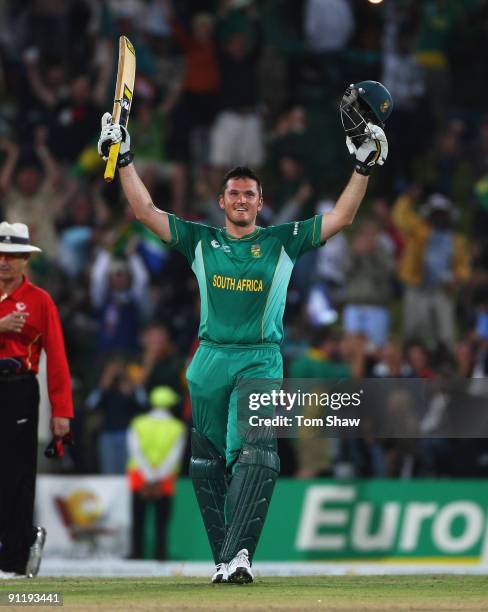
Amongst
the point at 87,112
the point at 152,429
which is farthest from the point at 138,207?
the point at 87,112

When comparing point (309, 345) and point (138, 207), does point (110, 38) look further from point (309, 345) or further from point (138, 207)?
point (138, 207)

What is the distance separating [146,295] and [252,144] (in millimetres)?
3040

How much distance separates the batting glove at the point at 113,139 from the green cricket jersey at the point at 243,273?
419 mm

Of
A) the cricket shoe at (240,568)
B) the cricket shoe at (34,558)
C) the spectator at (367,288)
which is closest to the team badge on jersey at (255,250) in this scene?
the cricket shoe at (240,568)

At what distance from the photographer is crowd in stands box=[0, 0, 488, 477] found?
55.8 feet

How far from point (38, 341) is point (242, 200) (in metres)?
1.74

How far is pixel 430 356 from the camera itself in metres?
17.2

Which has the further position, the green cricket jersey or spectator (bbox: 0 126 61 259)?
spectator (bbox: 0 126 61 259)

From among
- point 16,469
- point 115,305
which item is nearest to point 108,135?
point 16,469

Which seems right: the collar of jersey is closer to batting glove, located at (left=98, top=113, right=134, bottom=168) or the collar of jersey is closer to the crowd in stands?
batting glove, located at (left=98, top=113, right=134, bottom=168)

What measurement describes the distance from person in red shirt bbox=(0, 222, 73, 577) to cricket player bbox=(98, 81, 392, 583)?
1.15 meters

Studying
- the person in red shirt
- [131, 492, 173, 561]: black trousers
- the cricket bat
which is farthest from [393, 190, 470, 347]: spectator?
the cricket bat

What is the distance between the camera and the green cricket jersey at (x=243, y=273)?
29.5ft

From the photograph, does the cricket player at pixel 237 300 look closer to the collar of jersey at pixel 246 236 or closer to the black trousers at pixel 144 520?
the collar of jersey at pixel 246 236
